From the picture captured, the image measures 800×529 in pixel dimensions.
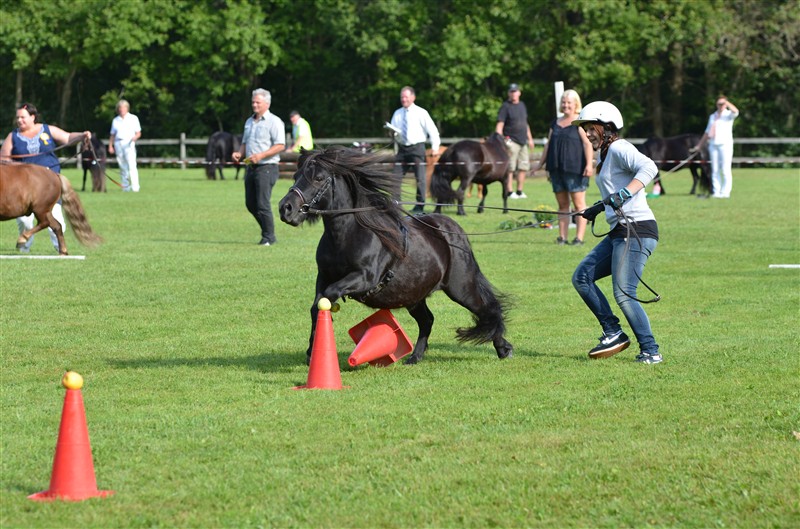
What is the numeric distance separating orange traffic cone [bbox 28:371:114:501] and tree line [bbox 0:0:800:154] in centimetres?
4184

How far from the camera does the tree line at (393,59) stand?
4591 cm

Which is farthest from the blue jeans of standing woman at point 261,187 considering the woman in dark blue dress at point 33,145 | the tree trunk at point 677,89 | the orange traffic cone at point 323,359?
the tree trunk at point 677,89

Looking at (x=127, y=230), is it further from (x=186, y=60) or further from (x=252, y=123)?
(x=186, y=60)

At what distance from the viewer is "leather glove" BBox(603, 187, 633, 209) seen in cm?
856

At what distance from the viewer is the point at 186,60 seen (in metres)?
52.1

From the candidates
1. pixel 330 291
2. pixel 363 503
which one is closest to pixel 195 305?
pixel 330 291

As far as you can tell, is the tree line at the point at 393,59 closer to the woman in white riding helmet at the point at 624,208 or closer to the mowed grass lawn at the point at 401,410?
the mowed grass lawn at the point at 401,410

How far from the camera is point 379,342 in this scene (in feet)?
28.6

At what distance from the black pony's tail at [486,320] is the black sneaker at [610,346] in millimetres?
719

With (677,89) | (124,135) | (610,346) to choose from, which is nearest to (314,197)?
(610,346)

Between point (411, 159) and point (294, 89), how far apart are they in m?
32.5

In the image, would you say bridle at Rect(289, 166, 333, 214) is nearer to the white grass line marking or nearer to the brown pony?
the brown pony

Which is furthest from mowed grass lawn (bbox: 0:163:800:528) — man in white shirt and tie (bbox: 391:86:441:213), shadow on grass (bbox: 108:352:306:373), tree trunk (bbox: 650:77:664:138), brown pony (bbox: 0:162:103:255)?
tree trunk (bbox: 650:77:664:138)

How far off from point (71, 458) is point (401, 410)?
2.43m
